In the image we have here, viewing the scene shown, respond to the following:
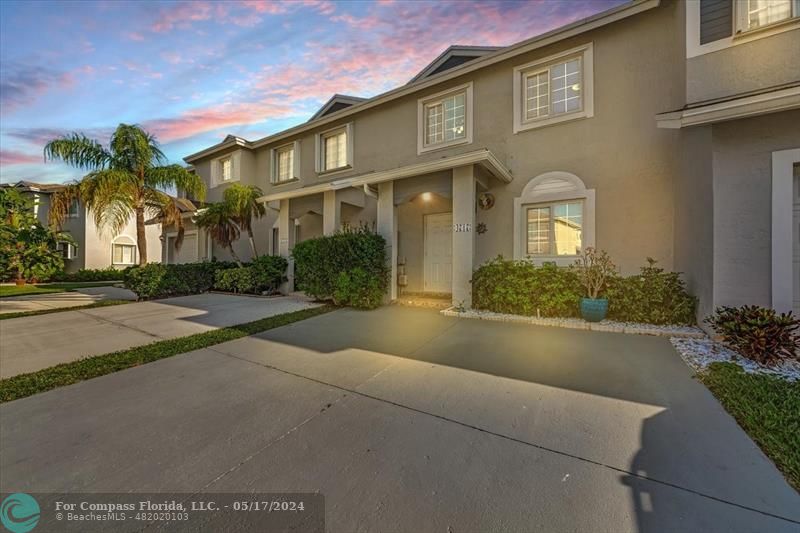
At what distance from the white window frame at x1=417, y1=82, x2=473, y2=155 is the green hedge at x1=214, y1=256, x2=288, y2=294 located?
240 inches

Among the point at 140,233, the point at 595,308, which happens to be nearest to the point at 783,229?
the point at 595,308

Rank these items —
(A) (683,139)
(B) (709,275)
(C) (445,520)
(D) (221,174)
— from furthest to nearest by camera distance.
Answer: (D) (221,174) → (A) (683,139) → (B) (709,275) → (C) (445,520)

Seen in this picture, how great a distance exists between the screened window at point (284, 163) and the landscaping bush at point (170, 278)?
4245 millimetres

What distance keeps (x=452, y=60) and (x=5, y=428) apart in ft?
38.5

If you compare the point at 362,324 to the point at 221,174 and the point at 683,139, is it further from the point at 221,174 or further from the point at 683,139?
the point at 221,174

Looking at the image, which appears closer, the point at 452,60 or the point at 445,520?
the point at 445,520

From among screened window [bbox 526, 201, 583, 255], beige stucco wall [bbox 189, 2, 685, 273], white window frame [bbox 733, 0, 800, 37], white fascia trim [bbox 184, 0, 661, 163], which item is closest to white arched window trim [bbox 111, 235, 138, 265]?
white fascia trim [bbox 184, 0, 661, 163]

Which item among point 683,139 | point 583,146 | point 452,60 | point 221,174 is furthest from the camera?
point 221,174

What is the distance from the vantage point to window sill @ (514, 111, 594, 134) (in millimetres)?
7055

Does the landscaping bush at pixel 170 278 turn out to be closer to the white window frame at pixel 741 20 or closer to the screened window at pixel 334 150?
the screened window at pixel 334 150

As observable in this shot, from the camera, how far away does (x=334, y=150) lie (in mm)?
11680

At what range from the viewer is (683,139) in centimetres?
574

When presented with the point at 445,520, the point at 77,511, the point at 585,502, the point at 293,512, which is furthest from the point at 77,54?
the point at 585,502

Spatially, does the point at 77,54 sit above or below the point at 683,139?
above
